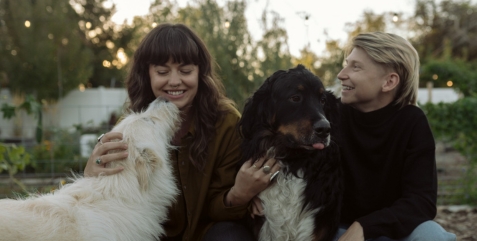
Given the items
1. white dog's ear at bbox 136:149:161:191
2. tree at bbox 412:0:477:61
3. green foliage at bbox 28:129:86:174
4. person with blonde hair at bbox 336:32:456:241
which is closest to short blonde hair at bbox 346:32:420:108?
person with blonde hair at bbox 336:32:456:241

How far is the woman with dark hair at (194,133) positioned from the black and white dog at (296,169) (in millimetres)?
125

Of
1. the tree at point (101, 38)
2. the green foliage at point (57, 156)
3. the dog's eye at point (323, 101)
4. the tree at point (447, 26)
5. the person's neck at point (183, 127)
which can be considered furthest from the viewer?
the tree at point (447, 26)

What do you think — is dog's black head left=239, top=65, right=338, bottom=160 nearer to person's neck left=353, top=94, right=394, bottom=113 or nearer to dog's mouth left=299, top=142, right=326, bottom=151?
dog's mouth left=299, top=142, right=326, bottom=151

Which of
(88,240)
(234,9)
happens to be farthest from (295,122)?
(234,9)

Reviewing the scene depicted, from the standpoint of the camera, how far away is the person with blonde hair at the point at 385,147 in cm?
253

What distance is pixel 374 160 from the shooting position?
2727mm

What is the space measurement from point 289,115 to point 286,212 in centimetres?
57

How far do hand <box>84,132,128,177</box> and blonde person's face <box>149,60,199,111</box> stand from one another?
0.46 metres

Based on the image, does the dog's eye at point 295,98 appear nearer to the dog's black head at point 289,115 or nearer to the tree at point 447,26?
the dog's black head at point 289,115

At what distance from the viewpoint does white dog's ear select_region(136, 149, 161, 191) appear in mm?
2393

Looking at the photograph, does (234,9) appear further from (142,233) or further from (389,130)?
(142,233)

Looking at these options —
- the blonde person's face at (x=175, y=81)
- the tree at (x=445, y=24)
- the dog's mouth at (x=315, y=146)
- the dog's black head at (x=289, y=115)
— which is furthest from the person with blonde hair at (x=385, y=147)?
the tree at (x=445, y=24)

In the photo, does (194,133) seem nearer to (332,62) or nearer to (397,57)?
(397,57)

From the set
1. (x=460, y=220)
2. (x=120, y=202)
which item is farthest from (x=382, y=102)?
(x=460, y=220)
